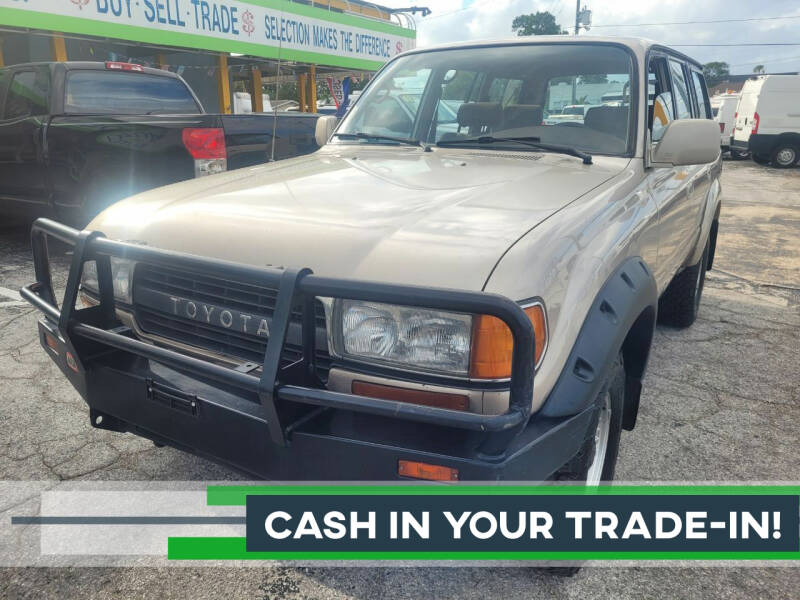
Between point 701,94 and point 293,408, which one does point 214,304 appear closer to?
point 293,408

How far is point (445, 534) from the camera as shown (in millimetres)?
1728

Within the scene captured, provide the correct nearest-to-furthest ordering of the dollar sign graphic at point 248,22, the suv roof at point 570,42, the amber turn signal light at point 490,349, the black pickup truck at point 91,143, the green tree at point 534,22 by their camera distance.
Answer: the amber turn signal light at point 490,349, the suv roof at point 570,42, the black pickup truck at point 91,143, the dollar sign graphic at point 248,22, the green tree at point 534,22

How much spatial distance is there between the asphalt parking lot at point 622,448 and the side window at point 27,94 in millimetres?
1436

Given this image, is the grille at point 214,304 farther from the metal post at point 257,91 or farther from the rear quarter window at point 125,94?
the metal post at point 257,91

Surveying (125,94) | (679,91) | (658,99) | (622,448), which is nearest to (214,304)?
(622,448)

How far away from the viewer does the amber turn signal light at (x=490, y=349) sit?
1.57 meters

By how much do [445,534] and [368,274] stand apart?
2.40 feet

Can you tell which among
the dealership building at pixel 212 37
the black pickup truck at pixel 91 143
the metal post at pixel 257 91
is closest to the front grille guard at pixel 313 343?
the black pickup truck at pixel 91 143

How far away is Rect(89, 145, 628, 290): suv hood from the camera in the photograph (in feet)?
5.54

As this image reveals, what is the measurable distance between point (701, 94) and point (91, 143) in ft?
15.5

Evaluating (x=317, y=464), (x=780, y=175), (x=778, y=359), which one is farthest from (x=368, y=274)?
(x=780, y=175)

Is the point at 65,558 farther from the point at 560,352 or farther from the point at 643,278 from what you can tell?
the point at 643,278

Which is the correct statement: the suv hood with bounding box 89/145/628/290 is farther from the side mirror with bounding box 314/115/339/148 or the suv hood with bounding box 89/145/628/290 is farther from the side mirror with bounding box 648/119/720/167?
the side mirror with bounding box 314/115/339/148

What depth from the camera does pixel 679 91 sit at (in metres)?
3.75
